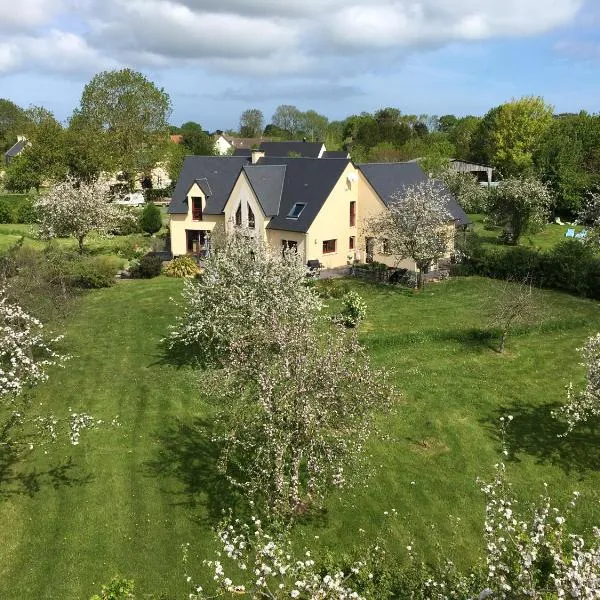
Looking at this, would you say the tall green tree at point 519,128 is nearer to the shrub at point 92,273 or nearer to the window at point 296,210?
the window at point 296,210

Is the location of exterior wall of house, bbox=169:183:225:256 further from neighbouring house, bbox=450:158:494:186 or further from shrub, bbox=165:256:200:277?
neighbouring house, bbox=450:158:494:186

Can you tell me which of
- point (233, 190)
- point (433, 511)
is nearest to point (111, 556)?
point (433, 511)

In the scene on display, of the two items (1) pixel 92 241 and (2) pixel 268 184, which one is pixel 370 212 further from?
(1) pixel 92 241

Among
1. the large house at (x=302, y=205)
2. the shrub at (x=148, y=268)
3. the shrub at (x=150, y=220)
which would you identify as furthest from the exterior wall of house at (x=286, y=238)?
the shrub at (x=150, y=220)

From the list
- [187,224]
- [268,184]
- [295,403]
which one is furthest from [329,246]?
[295,403]

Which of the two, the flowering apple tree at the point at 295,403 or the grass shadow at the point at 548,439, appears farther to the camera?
the grass shadow at the point at 548,439

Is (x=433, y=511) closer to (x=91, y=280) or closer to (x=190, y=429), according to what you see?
(x=190, y=429)
